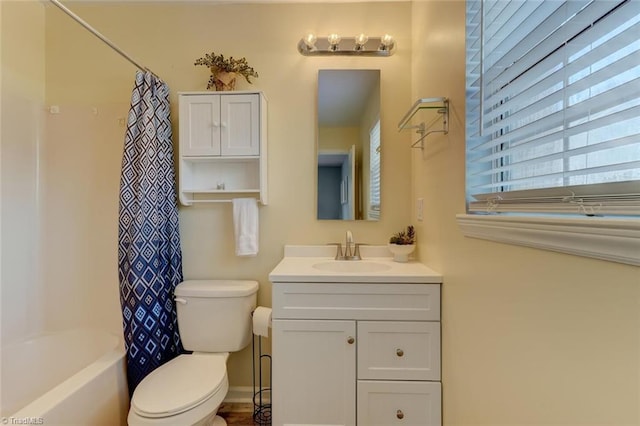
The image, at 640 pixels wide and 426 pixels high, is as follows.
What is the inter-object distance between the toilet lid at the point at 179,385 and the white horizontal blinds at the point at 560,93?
1375 mm

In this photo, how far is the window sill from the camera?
1.59ft

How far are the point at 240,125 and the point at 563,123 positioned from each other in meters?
1.49

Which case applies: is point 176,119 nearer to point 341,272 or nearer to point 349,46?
point 349,46

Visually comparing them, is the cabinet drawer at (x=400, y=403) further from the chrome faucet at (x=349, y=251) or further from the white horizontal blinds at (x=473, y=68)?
the white horizontal blinds at (x=473, y=68)

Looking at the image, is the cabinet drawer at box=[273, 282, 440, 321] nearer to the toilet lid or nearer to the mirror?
the toilet lid

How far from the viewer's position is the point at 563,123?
669 millimetres

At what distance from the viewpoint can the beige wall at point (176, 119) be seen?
6.02 feet

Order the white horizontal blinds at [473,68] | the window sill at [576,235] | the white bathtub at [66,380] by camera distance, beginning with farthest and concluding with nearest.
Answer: the white bathtub at [66,380], the white horizontal blinds at [473,68], the window sill at [576,235]

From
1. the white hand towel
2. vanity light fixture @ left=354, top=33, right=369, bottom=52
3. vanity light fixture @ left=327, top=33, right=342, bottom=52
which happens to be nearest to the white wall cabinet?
the white hand towel

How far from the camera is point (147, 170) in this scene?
155 cm

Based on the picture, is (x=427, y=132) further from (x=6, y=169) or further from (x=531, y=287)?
(x=6, y=169)

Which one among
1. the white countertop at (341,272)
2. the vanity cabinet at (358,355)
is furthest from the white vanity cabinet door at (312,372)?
the white countertop at (341,272)

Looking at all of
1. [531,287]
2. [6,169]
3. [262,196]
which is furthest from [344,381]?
[6,169]

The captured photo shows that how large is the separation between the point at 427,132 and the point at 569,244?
1.00 m
